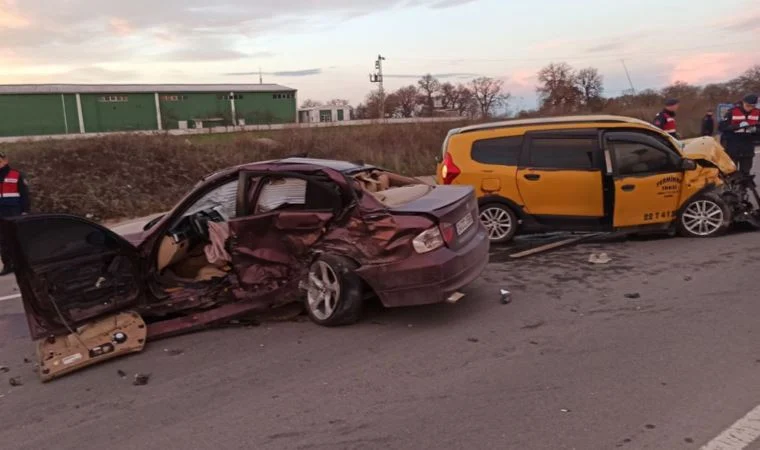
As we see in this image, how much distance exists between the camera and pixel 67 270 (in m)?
5.07

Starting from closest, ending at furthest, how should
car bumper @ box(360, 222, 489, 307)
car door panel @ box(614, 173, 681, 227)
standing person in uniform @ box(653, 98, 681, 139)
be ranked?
car bumper @ box(360, 222, 489, 307) → car door panel @ box(614, 173, 681, 227) → standing person in uniform @ box(653, 98, 681, 139)

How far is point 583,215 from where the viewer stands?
8.03 m

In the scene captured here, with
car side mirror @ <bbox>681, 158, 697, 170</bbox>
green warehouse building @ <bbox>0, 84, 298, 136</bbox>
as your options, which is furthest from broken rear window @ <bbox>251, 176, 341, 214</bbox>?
green warehouse building @ <bbox>0, 84, 298, 136</bbox>

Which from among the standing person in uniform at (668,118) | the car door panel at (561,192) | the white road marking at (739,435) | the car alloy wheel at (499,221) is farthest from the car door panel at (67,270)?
the standing person in uniform at (668,118)

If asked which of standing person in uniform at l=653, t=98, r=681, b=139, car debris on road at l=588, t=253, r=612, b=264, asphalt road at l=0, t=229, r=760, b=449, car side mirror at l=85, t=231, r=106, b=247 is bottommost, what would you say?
asphalt road at l=0, t=229, r=760, b=449

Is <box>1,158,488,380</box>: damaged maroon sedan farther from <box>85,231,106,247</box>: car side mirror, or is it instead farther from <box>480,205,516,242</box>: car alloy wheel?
<box>480,205,516,242</box>: car alloy wheel

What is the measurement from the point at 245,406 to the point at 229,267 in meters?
2.05

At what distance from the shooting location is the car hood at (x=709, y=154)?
8.04m

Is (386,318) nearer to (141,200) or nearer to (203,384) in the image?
(203,384)

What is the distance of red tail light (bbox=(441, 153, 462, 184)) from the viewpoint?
28.4 feet

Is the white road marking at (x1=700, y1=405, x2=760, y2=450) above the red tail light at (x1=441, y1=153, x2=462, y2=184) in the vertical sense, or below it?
below

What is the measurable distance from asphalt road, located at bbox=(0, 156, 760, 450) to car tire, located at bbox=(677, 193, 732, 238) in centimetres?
187

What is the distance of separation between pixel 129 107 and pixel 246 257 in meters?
70.7

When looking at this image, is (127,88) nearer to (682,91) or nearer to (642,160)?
(682,91)
